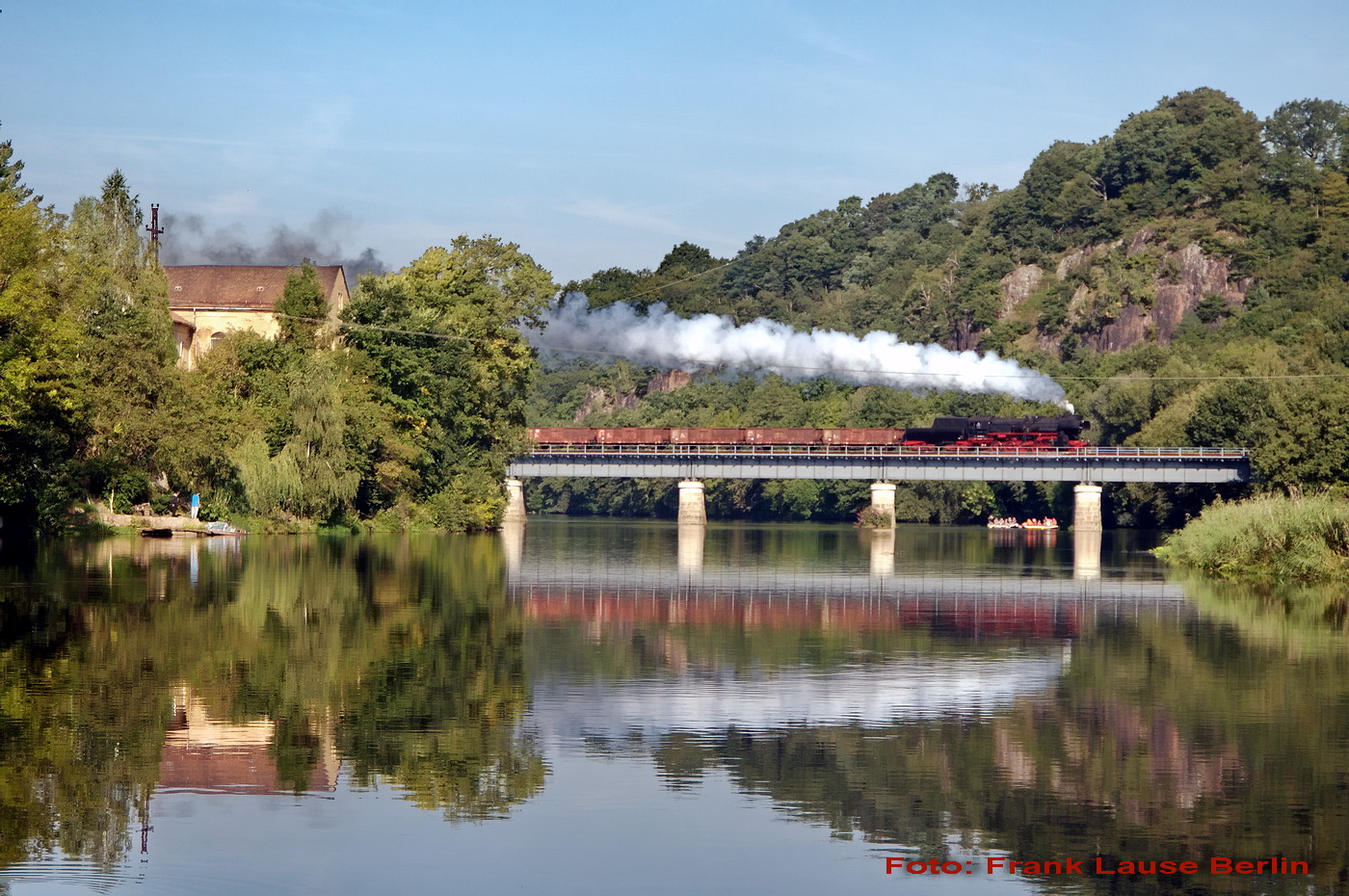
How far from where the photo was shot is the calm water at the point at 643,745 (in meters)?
15.6

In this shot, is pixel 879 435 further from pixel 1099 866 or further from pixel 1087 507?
pixel 1099 866

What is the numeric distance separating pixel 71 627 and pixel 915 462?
101243 mm

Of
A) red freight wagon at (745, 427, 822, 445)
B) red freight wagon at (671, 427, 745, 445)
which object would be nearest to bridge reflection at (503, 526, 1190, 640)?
red freight wagon at (671, 427, 745, 445)

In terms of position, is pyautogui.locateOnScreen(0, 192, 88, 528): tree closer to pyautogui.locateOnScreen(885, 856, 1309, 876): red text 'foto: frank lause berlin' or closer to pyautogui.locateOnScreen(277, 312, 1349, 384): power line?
pyautogui.locateOnScreen(277, 312, 1349, 384): power line

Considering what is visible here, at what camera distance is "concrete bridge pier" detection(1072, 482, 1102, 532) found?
127 meters

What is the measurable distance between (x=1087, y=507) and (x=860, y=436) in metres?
20.0

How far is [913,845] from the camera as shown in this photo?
16406 millimetres

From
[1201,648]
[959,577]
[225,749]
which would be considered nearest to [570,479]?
[959,577]

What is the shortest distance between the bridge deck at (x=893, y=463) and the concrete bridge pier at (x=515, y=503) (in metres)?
1.29

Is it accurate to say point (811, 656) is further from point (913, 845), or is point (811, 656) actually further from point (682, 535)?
point (682, 535)

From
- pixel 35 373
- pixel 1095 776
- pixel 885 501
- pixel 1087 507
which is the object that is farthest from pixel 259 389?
pixel 1095 776

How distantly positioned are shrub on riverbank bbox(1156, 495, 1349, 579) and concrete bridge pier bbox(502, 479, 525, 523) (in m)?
76.7

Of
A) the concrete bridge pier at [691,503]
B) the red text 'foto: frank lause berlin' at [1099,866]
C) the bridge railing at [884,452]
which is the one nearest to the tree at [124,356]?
the bridge railing at [884,452]

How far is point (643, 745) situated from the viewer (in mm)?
21578
